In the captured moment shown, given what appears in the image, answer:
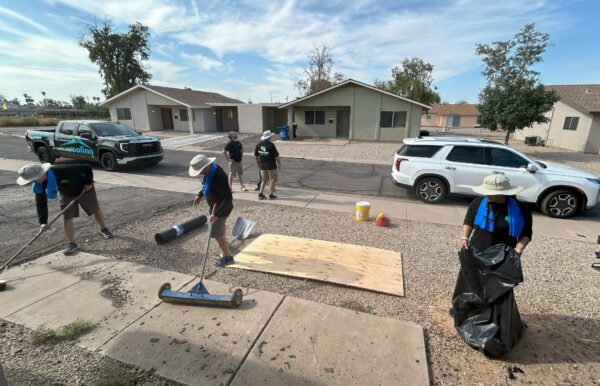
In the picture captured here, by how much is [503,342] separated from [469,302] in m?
0.41

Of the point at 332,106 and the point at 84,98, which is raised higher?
the point at 84,98

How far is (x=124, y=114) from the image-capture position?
28891 mm

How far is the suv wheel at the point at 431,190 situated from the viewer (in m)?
7.86

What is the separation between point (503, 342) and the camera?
8.80ft

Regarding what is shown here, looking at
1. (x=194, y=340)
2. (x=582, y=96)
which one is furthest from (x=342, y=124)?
(x=194, y=340)

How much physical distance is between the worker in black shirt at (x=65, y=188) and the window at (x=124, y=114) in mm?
27863

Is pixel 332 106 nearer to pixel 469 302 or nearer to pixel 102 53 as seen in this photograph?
pixel 469 302

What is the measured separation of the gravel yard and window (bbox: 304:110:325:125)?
1924cm

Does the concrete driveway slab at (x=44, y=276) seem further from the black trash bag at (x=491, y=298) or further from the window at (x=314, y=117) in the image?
the window at (x=314, y=117)

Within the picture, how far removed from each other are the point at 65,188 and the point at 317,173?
8540mm

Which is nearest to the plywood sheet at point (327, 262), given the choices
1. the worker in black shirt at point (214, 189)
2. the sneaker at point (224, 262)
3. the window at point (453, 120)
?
the sneaker at point (224, 262)

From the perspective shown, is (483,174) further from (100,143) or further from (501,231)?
(100,143)

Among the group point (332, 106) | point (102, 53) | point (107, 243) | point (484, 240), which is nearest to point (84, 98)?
point (102, 53)

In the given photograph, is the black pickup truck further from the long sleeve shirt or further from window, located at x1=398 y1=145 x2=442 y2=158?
window, located at x1=398 y1=145 x2=442 y2=158
